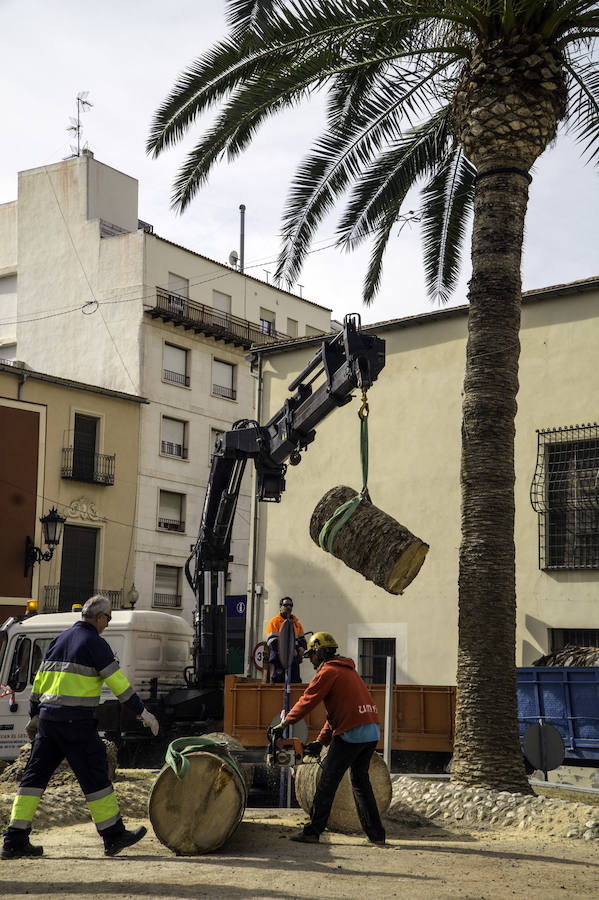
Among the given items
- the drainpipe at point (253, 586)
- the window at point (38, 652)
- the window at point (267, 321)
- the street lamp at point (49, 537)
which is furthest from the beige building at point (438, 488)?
the window at point (267, 321)

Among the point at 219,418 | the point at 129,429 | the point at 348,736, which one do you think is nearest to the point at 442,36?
the point at 348,736

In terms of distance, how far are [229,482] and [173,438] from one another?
23.1 metres

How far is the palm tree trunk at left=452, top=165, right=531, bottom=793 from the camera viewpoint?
11.0m

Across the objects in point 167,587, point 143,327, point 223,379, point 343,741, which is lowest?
point 343,741

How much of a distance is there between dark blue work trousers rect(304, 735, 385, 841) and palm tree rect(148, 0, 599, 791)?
9.07 ft

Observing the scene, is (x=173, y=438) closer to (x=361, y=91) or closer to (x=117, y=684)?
(x=361, y=91)

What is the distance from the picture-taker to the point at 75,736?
301 inches

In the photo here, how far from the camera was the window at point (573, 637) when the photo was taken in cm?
1820

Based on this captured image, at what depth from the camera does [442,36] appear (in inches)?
516

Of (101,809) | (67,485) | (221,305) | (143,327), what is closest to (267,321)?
(221,305)

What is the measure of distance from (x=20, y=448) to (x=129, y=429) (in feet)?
16.2

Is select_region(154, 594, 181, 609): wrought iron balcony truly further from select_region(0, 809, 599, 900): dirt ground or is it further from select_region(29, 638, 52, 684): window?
select_region(0, 809, 599, 900): dirt ground

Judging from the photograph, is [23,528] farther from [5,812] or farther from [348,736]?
[348,736]

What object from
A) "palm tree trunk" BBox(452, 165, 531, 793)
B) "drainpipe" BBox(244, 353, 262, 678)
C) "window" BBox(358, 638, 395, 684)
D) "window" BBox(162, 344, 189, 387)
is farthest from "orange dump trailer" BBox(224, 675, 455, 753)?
"window" BBox(162, 344, 189, 387)
